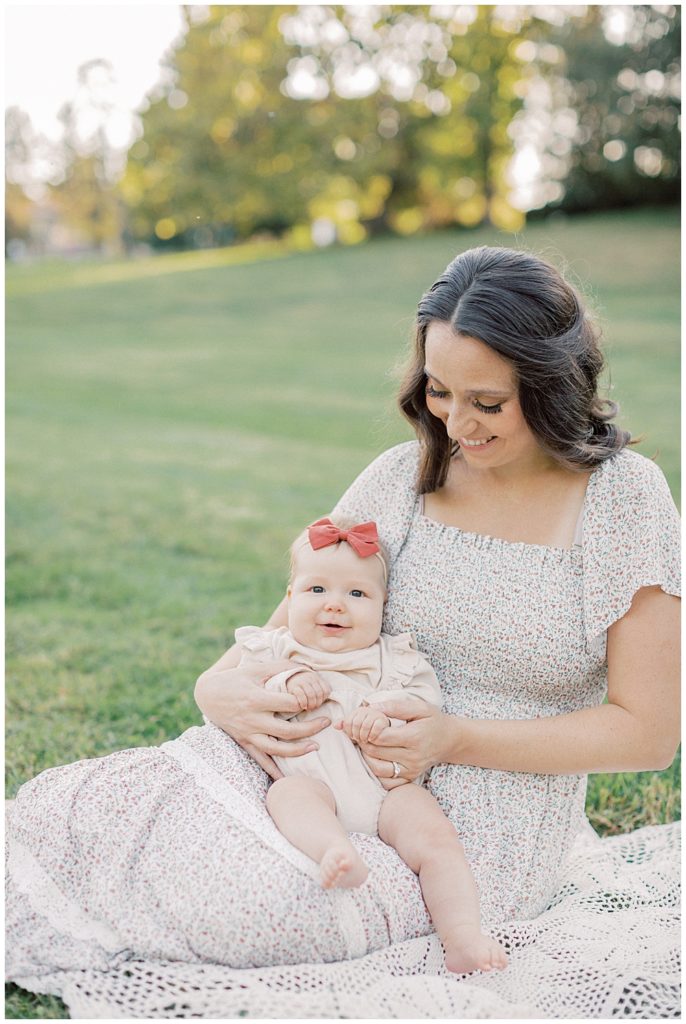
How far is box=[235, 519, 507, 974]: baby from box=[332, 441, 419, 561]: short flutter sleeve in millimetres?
80

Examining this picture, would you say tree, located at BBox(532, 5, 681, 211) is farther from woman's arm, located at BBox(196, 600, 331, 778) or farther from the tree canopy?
woman's arm, located at BBox(196, 600, 331, 778)

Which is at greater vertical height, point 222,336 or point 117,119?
point 117,119

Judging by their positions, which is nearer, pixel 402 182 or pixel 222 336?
pixel 222 336

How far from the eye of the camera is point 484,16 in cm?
2416

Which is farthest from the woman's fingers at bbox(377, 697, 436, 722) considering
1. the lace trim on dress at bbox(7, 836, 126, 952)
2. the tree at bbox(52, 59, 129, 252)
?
the tree at bbox(52, 59, 129, 252)

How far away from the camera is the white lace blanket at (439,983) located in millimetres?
1880

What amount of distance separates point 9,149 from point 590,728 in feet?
44.1

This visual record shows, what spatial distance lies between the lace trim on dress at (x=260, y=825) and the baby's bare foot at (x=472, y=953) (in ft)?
0.54

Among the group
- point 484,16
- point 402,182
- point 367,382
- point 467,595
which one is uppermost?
point 484,16

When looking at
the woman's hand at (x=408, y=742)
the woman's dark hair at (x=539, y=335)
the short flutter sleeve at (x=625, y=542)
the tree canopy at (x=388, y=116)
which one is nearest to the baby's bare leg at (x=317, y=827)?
the woman's hand at (x=408, y=742)

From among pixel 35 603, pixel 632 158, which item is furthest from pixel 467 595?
pixel 632 158

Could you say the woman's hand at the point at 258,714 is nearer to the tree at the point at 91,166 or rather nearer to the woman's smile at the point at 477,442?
the woman's smile at the point at 477,442

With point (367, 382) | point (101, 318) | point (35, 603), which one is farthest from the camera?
point (101, 318)

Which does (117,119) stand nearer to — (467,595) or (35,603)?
(35,603)
